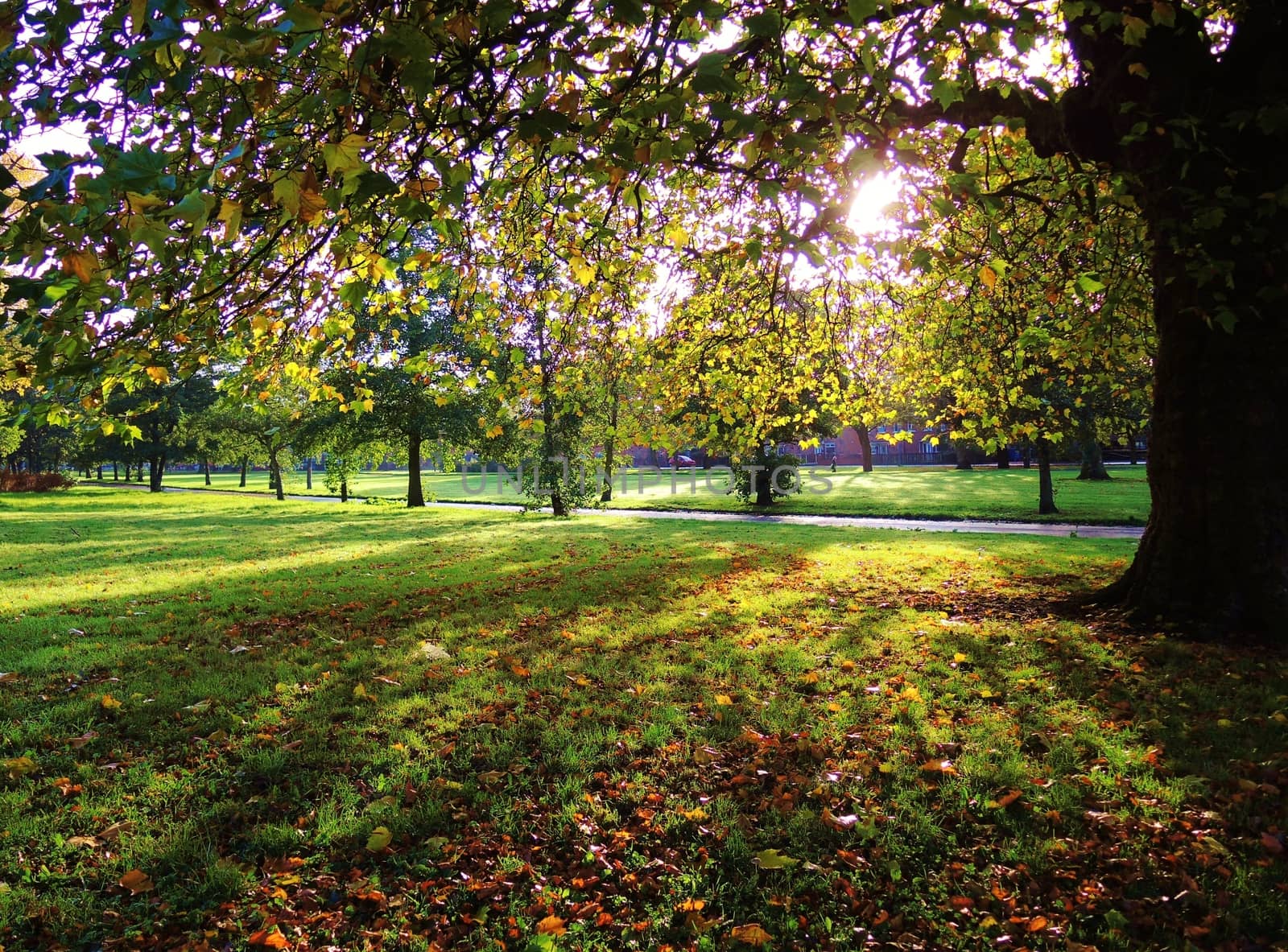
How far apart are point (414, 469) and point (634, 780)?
25.4 m

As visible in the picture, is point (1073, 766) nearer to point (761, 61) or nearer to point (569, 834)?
point (569, 834)

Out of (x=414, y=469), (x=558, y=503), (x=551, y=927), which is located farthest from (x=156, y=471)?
(x=551, y=927)

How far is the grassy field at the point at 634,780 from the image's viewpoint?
2.58 metres

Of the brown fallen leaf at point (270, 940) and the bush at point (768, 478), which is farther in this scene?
the bush at point (768, 478)

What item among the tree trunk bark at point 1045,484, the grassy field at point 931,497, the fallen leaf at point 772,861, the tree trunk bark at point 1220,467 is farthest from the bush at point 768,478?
the fallen leaf at point 772,861

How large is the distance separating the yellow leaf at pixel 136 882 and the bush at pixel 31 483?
4396cm

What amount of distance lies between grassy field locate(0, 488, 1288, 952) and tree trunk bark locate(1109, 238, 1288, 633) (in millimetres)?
606

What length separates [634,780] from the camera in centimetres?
354

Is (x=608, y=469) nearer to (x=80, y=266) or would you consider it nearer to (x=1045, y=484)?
(x=1045, y=484)

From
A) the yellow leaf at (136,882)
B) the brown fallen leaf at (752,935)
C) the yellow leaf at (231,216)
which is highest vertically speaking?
the yellow leaf at (231,216)

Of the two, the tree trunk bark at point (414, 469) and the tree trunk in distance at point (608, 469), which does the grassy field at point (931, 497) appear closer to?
the tree trunk in distance at point (608, 469)

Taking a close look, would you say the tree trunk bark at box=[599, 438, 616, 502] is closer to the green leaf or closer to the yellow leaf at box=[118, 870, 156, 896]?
the yellow leaf at box=[118, 870, 156, 896]

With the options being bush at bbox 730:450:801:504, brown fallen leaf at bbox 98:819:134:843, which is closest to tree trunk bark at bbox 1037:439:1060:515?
bush at bbox 730:450:801:504

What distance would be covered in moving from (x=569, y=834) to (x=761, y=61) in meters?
4.48
